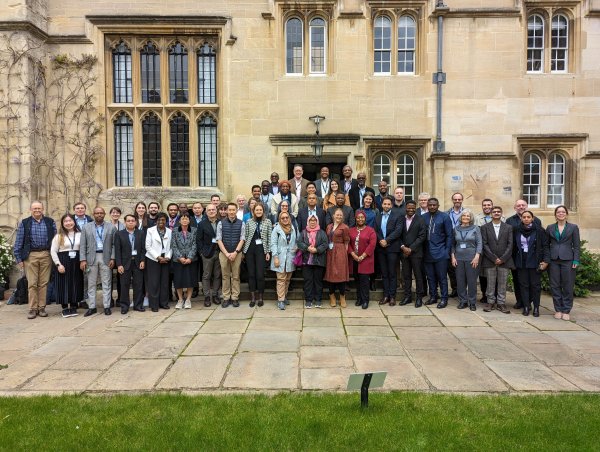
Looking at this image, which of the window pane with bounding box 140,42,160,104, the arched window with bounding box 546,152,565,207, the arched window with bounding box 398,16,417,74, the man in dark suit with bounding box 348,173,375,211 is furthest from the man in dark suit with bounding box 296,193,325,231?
the arched window with bounding box 546,152,565,207

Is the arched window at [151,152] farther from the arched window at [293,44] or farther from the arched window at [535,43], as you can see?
the arched window at [535,43]

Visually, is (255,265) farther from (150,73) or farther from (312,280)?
(150,73)

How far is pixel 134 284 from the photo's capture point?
7.86m

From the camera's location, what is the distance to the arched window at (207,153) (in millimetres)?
11352

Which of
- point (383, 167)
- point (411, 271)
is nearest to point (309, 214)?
point (411, 271)

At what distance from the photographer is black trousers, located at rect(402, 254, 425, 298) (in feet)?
26.4

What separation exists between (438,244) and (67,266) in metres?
6.50

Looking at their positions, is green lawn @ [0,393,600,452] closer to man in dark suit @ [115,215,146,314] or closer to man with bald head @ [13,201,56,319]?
man in dark suit @ [115,215,146,314]

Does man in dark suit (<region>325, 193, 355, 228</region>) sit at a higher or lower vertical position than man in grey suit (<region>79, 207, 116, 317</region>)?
higher

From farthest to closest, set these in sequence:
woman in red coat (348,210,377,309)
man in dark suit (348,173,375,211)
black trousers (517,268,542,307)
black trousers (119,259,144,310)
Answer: man in dark suit (348,173,375,211) → woman in red coat (348,210,377,309) → black trousers (119,259,144,310) → black trousers (517,268,542,307)

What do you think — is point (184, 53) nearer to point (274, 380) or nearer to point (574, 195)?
point (274, 380)

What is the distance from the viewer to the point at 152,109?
11219mm

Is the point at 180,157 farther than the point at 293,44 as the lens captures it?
Yes

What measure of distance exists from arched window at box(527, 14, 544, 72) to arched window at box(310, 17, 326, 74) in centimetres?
504
